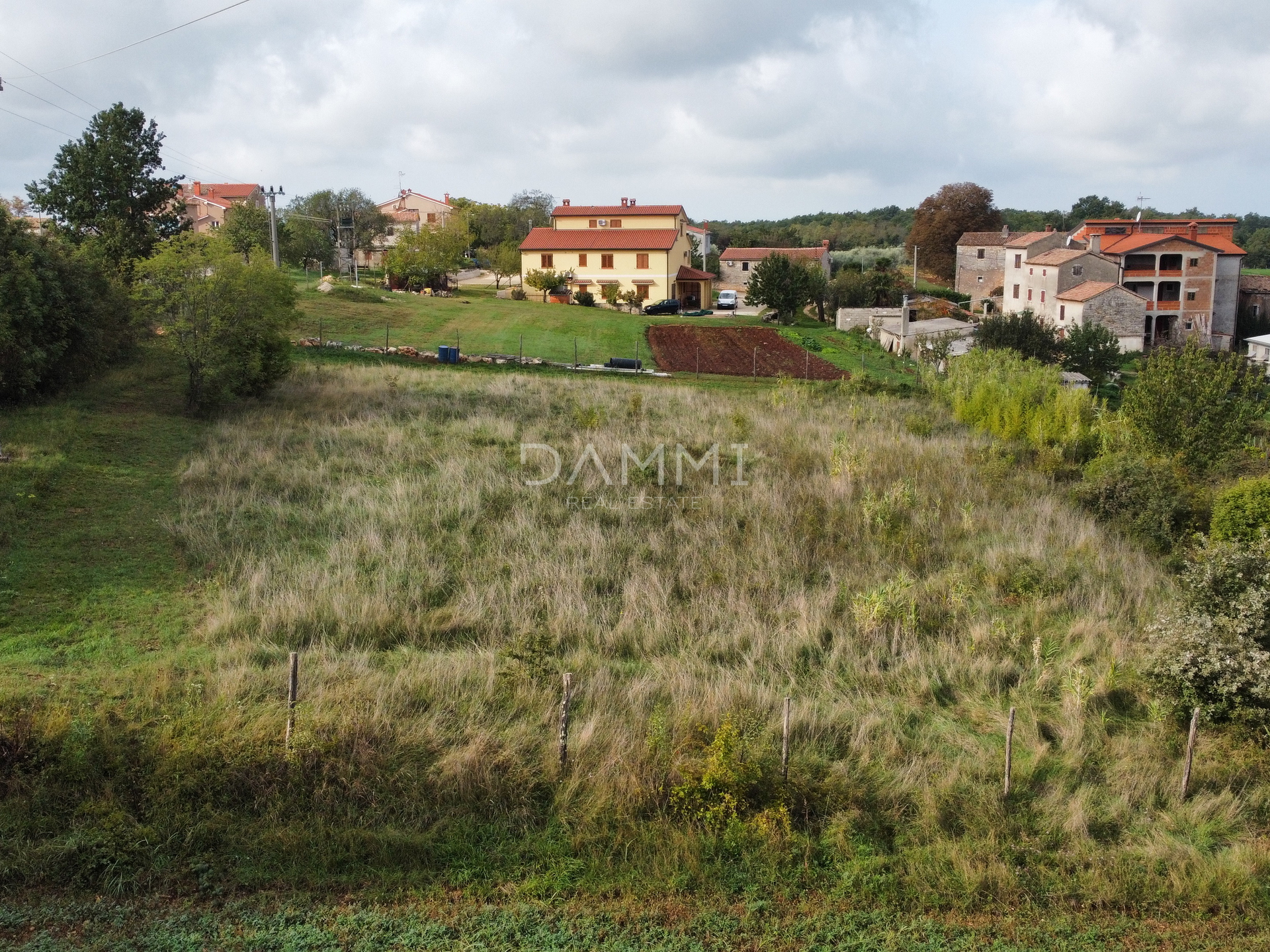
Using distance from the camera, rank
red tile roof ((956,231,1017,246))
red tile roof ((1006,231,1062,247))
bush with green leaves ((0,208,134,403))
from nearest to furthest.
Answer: bush with green leaves ((0,208,134,403)) → red tile roof ((1006,231,1062,247)) → red tile roof ((956,231,1017,246))

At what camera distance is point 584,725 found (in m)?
8.62

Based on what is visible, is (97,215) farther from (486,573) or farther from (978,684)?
(978,684)

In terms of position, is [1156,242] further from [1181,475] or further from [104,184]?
[104,184]

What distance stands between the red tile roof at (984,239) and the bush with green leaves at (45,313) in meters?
59.3

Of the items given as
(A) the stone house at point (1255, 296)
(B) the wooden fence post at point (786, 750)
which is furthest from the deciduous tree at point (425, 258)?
(B) the wooden fence post at point (786, 750)

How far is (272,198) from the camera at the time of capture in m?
42.4

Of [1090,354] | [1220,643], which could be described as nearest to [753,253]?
[1090,354]

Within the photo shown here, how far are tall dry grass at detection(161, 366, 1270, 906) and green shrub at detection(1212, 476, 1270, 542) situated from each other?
119 cm

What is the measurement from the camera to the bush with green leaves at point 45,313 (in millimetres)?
18469

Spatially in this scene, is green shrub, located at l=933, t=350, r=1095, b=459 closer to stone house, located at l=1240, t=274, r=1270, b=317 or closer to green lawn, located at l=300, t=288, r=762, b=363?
green lawn, located at l=300, t=288, r=762, b=363

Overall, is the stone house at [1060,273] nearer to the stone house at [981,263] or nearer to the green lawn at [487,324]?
the stone house at [981,263]

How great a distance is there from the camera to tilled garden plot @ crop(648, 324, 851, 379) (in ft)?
115

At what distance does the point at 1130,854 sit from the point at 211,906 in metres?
6.83

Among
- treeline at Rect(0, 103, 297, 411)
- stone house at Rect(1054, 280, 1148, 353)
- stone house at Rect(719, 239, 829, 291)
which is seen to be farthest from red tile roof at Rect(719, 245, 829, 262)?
treeline at Rect(0, 103, 297, 411)
